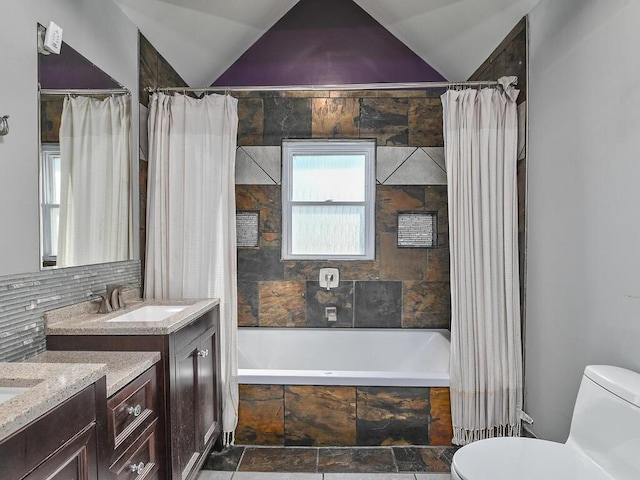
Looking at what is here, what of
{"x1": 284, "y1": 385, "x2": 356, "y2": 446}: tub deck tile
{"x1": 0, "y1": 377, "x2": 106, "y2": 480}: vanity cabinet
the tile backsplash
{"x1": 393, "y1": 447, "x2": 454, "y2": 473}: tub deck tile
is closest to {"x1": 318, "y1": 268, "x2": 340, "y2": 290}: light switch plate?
{"x1": 284, "y1": 385, "x2": 356, "y2": 446}: tub deck tile

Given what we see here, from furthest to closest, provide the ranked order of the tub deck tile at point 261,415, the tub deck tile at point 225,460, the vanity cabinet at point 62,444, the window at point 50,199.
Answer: the tub deck tile at point 261,415
the tub deck tile at point 225,460
the window at point 50,199
the vanity cabinet at point 62,444

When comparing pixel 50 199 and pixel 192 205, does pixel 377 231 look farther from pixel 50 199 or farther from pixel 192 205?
pixel 50 199

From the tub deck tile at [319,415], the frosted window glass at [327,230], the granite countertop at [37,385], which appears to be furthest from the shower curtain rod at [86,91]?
the tub deck tile at [319,415]

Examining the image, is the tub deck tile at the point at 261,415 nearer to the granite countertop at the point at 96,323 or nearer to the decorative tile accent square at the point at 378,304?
the granite countertop at the point at 96,323

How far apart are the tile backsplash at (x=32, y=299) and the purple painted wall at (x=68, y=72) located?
818 millimetres

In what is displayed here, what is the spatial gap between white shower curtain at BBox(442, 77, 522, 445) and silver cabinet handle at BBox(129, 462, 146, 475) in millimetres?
1716

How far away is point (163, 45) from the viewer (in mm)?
2771

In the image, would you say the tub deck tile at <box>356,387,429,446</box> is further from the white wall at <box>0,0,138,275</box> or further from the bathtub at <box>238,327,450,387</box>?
the white wall at <box>0,0,138,275</box>

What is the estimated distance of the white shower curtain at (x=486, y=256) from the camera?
242 cm

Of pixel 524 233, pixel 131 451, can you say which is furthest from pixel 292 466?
pixel 524 233

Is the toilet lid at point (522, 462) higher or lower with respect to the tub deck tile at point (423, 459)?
higher

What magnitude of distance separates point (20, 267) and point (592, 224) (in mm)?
2418

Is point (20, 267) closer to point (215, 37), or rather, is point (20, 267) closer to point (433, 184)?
point (215, 37)

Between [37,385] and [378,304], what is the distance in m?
2.58
